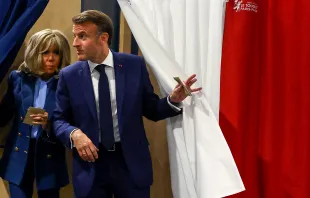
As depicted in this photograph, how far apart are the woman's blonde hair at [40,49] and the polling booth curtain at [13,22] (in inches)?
2.4

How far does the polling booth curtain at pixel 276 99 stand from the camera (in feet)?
5.97

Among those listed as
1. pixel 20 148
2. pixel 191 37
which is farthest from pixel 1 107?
pixel 191 37

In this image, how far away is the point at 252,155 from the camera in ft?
5.97

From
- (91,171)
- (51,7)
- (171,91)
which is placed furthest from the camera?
(51,7)

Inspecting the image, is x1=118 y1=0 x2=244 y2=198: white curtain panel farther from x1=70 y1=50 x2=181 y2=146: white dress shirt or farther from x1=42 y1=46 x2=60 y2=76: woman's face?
x1=42 y1=46 x2=60 y2=76: woman's face

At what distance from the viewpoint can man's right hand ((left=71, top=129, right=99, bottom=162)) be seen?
147 cm

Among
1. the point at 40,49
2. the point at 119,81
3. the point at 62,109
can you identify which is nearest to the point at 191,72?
the point at 119,81

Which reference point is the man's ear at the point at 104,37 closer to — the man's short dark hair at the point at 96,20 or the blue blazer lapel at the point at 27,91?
the man's short dark hair at the point at 96,20

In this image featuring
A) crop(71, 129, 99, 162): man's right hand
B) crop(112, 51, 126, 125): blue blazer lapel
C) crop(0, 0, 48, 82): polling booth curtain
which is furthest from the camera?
crop(0, 0, 48, 82): polling booth curtain

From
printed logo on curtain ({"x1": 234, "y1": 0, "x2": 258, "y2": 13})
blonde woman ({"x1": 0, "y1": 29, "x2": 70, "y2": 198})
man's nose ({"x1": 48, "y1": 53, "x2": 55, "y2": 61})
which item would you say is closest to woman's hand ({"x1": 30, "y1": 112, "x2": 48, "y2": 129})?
blonde woman ({"x1": 0, "y1": 29, "x2": 70, "y2": 198})

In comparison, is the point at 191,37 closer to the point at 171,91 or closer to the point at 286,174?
the point at 171,91

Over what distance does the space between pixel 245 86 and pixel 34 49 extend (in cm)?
96

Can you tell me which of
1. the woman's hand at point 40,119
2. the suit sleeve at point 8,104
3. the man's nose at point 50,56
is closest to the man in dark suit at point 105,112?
→ the woman's hand at point 40,119

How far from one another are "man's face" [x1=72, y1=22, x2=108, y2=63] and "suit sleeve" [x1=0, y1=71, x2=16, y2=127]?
1.58 feet
